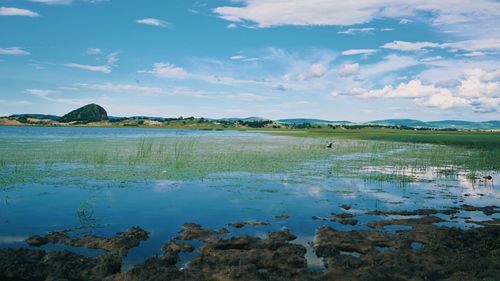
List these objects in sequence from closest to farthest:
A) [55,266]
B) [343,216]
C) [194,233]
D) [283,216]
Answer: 1. [55,266]
2. [194,233]
3. [283,216]
4. [343,216]

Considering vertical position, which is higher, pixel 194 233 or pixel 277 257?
pixel 277 257

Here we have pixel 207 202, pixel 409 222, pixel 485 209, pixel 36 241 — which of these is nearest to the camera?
pixel 36 241

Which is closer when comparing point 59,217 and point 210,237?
point 210,237

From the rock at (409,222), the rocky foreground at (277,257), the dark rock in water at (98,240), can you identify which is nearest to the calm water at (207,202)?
the dark rock in water at (98,240)

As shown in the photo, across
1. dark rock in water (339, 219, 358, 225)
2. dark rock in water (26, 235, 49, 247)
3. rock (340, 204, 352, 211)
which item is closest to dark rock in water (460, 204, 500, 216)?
rock (340, 204, 352, 211)

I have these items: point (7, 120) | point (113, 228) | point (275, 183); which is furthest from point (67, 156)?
point (7, 120)

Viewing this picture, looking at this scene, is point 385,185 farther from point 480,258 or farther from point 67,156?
point 67,156

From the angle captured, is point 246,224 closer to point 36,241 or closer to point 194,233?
point 194,233

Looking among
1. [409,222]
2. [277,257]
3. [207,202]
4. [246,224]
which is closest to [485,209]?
[409,222]

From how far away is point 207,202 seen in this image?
19.2 meters

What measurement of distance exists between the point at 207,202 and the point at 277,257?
28.2 ft

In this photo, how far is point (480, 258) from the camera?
36.3ft

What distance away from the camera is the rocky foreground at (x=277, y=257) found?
9906mm

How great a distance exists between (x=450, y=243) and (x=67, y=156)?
114ft
